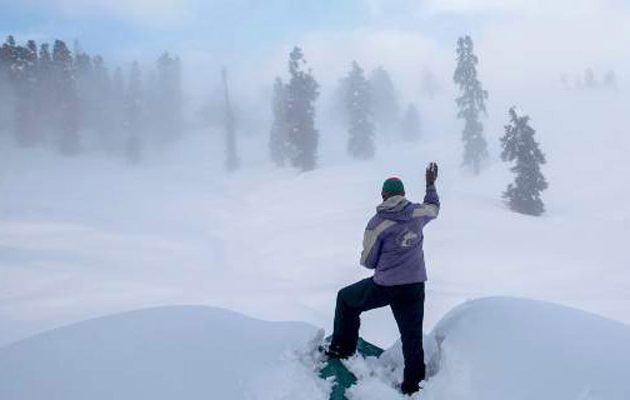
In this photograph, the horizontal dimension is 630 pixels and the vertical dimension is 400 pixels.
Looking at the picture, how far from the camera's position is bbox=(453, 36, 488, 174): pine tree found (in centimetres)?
5594

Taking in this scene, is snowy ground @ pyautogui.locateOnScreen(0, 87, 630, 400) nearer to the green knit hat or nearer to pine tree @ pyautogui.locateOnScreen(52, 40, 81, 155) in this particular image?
the green knit hat

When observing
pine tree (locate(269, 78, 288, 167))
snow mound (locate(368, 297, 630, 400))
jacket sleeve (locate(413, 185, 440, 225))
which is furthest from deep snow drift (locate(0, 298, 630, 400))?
pine tree (locate(269, 78, 288, 167))

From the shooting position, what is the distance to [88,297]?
1304 cm

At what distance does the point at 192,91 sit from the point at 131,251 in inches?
4153

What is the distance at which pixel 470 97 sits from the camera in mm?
56844

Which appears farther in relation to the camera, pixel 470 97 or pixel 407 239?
pixel 470 97

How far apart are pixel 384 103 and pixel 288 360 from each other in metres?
87.6

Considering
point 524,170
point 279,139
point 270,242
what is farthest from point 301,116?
point 270,242

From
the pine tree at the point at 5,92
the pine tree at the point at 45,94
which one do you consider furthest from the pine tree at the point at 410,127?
the pine tree at the point at 5,92

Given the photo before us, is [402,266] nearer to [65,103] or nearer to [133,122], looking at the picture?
[65,103]

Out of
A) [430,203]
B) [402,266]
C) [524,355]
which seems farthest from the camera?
[430,203]

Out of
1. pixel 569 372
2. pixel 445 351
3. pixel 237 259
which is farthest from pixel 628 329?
pixel 237 259

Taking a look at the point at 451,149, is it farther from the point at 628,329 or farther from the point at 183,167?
the point at 628,329

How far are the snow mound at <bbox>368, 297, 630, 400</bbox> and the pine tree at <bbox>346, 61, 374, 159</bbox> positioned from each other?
6051 cm
